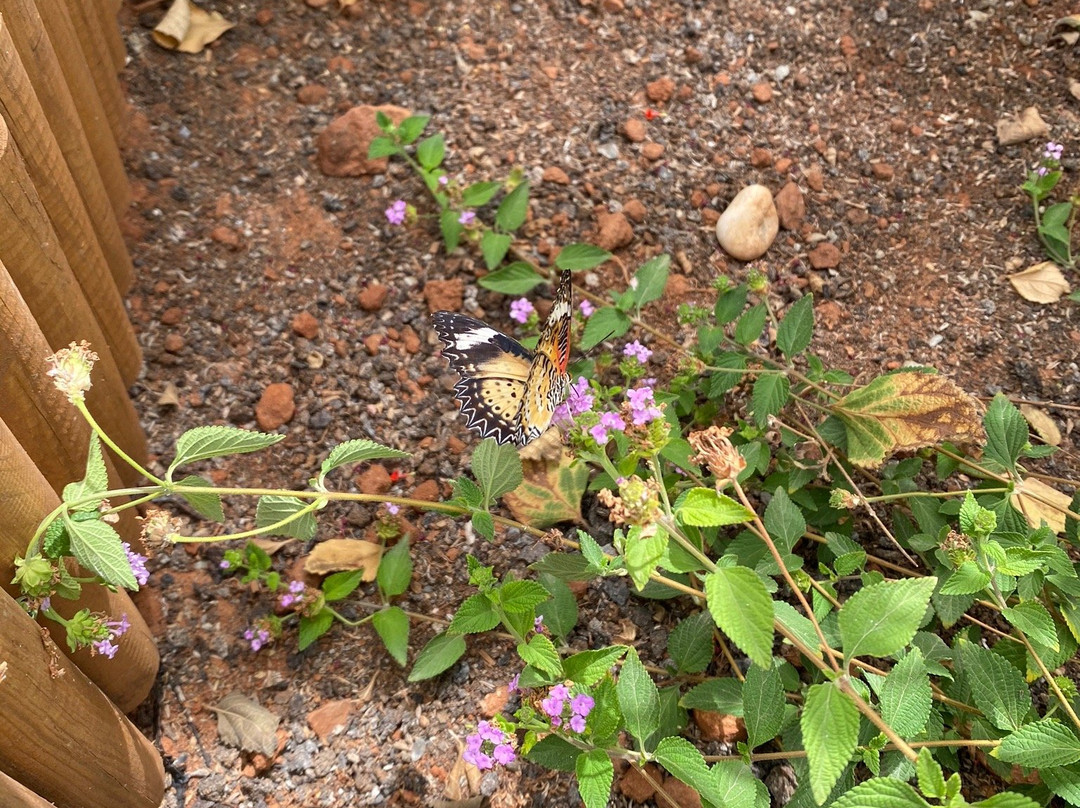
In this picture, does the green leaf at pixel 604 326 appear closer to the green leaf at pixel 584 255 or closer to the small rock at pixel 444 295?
the green leaf at pixel 584 255

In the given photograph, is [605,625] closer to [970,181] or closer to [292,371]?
[292,371]

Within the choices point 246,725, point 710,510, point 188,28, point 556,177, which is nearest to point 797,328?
point 710,510

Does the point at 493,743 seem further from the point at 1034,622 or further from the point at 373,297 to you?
the point at 373,297

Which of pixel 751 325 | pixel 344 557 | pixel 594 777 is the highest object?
pixel 751 325

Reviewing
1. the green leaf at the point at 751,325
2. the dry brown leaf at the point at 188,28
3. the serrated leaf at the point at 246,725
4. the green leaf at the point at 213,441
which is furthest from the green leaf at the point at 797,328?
the dry brown leaf at the point at 188,28

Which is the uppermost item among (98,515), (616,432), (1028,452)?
(98,515)

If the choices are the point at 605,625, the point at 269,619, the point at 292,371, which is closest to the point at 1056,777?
the point at 605,625
